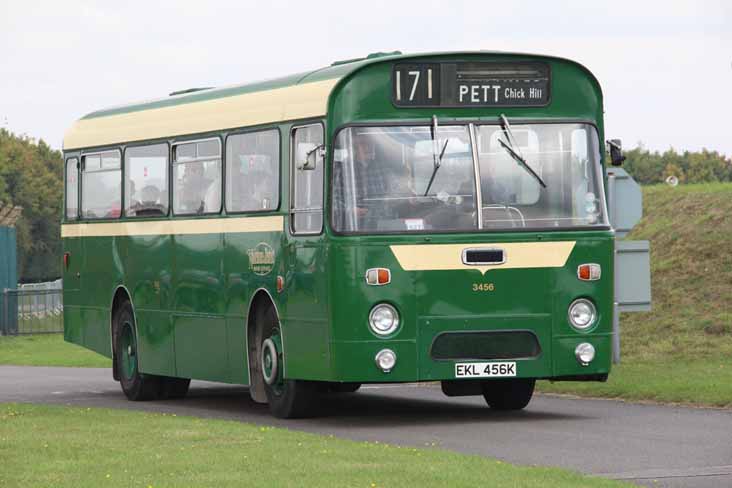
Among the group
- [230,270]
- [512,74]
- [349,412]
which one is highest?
[512,74]

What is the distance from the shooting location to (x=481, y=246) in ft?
58.1

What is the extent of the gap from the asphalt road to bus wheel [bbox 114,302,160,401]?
0.33m

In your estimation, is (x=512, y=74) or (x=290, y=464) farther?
(x=512, y=74)

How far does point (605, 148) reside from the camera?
1856 cm

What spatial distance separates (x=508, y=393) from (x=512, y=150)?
312 cm

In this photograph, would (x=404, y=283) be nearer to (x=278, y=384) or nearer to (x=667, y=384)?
(x=278, y=384)

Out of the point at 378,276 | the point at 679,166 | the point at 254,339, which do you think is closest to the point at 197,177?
the point at 254,339

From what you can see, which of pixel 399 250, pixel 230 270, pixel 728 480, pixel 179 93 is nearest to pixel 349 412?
pixel 230 270

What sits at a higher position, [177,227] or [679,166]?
[679,166]

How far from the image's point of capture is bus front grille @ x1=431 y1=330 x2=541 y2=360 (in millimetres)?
17688

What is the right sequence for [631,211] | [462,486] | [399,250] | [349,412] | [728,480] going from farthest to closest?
1. [631,211]
2. [349,412]
3. [399,250]
4. [728,480]
5. [462,486]

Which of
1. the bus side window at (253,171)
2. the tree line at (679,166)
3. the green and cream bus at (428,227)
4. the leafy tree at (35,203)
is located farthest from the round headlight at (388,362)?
the leafy tree at (35,203)

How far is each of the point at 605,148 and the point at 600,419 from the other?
103 inches

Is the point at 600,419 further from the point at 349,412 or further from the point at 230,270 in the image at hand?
the point at 230,270
